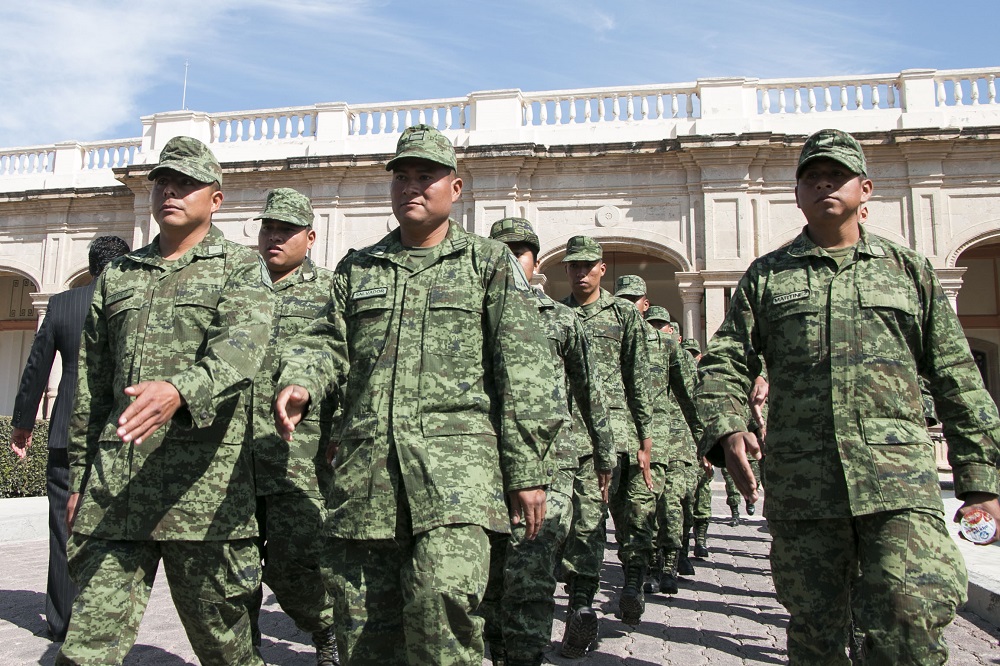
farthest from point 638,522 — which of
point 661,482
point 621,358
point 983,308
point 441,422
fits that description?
point 983,308

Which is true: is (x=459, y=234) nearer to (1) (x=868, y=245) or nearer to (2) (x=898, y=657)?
(1) (x=868, y=245)

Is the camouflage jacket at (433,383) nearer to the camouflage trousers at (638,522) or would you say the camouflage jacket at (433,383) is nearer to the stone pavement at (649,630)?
the stone pavement at (649,630)

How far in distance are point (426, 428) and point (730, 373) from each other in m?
1.24

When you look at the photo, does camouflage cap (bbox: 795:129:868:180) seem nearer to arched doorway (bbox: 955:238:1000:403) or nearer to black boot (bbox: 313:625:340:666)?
black boot (bbox: 313:625:340:666)

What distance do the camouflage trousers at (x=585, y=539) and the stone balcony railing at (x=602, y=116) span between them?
1204 cm

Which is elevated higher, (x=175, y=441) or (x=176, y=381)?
(x=176, y=381)

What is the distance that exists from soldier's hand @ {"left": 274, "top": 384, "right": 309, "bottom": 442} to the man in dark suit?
2.72 metres

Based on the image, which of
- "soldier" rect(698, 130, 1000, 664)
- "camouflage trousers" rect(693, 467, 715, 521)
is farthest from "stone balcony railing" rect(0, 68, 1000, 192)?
"soldier" rect(698, 130, 1000, 664)

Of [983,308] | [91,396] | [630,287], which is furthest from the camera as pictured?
[983,308]

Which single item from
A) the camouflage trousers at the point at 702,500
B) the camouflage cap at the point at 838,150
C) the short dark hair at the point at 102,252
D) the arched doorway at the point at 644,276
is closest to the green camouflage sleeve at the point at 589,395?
the camouflage cap at the point at 838,150

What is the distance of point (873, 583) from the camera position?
9.31 ft

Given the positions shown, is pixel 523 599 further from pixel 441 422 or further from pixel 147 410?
pixel 147 410

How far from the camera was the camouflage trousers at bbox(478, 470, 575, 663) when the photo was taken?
12.7 feet

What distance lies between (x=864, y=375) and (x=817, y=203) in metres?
0.71
